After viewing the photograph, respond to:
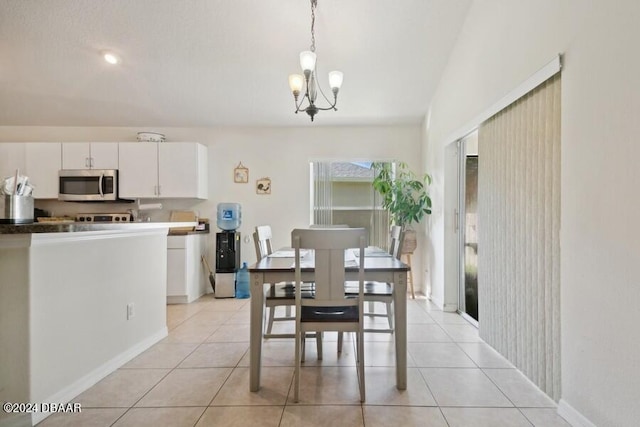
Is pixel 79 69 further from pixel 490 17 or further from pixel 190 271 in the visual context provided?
pixel 490 17

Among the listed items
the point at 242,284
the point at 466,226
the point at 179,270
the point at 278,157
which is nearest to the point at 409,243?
the point at 466,226

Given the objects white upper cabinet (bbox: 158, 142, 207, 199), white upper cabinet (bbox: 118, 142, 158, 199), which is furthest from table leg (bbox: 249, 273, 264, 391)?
white upper cabinet (bbox: 118, 142, 158, 199)

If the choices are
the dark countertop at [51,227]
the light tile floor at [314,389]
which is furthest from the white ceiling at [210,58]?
the light tile floor at [314,389]

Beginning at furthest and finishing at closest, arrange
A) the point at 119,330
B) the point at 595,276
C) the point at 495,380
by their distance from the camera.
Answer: the point at 119,330, the point at 495,380, the point at 595,276

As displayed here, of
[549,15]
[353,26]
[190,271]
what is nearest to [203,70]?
[353,26]

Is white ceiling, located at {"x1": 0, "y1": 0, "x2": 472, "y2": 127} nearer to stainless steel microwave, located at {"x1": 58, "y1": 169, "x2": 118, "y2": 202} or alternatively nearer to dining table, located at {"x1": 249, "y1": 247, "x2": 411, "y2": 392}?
stainless steel microwave, located at {"x1": 58, "y1": 169, "x2": 118, "y2": 202}

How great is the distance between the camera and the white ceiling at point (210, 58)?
2.94m

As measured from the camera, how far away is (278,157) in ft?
15.4

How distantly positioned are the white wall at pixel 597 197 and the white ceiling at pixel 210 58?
4.74 feet

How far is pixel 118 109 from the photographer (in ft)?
13.8

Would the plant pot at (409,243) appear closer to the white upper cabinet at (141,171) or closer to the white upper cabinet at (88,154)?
the white upper cabinet at (141,171)

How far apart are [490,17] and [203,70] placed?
2882 mm

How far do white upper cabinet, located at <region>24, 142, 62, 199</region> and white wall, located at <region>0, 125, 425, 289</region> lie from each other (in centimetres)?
93

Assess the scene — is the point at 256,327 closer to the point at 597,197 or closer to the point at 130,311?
the point at 130,311
